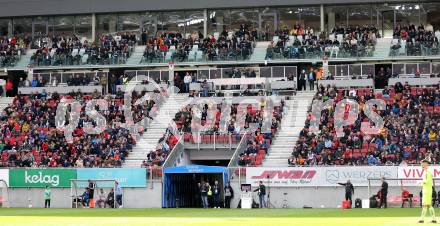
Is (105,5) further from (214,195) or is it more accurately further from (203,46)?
(214,195)

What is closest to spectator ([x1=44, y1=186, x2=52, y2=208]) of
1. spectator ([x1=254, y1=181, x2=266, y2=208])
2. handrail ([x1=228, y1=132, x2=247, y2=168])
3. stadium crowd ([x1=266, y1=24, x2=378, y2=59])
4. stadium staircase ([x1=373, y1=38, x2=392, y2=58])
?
handrail ([x1=228, y1=132, x2=247, y2=168])

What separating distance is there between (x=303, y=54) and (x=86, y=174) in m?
22.5

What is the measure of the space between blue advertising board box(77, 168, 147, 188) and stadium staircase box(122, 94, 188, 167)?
3.28 meters

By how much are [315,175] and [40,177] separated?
674 inches

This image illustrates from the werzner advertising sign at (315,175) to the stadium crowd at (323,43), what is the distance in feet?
62.9

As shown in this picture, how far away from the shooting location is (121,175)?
57.7 meters

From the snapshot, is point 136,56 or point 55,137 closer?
point 55,137

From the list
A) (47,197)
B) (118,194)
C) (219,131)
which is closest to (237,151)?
(219,131)

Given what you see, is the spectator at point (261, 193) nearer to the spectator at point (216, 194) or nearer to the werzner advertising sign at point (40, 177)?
the spectator at point (216, 194)

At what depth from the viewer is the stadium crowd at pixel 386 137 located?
56188 mm

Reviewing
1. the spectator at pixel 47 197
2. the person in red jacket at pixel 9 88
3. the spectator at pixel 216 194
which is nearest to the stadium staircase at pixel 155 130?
the spectator at pixel 47 197

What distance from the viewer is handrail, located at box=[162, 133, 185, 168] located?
58.7 meters

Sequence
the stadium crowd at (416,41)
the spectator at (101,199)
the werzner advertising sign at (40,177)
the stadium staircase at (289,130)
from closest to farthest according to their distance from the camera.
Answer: the spectator at (101,199) < the werzner advertising sign at (40,177) < the stadium staircase at (289,130) < the stadium crowd at (416,41)
